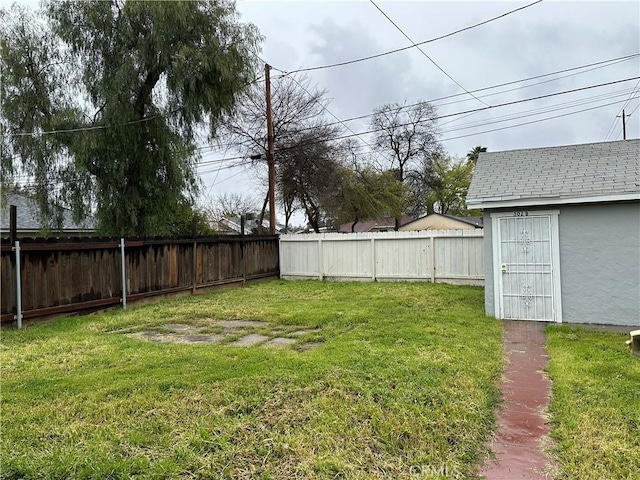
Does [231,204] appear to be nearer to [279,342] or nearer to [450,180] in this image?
[450,180]

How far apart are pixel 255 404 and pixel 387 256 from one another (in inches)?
347

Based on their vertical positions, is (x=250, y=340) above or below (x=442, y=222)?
below

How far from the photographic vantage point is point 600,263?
20.1ft

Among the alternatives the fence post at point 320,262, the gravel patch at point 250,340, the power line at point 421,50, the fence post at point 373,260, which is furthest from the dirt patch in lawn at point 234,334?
→ the power line at point 421,50

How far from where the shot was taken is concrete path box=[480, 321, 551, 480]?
8.09 feet

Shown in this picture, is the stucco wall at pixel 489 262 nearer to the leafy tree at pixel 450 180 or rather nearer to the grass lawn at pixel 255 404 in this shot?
the grass lawn at pixel 255 404

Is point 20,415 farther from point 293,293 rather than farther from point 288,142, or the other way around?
point 288,142

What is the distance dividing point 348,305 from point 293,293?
2373mm

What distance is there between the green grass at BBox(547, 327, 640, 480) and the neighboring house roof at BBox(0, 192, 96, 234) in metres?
12.6

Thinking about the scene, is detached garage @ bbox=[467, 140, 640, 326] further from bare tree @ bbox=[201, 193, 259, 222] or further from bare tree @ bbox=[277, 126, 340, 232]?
bare tree @ bbox=[201, 193, 259, 222]

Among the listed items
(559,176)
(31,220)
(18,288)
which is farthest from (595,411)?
(31,220)

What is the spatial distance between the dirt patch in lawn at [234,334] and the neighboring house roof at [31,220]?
314 inches

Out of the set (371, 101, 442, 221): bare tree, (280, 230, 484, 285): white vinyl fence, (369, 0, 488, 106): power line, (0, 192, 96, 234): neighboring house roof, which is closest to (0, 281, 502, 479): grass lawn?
(280, 230, 484, 285): white vinyl fence

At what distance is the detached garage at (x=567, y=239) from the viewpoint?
5988 millimetres
